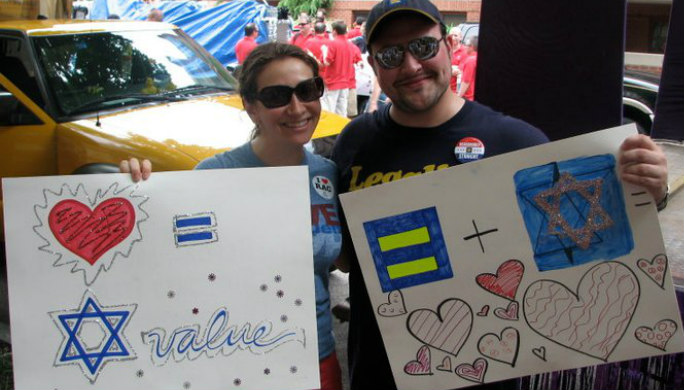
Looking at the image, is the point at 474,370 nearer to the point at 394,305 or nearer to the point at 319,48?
the point at 394,305

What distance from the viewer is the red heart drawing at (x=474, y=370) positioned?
5.75ft

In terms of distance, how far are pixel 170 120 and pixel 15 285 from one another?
3.07 m

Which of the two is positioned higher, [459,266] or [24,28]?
[24,28]

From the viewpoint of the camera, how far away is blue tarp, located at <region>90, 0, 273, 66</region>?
13.1m

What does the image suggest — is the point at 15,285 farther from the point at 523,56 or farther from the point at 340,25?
the point at 340,25

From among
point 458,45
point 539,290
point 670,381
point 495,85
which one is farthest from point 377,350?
point 458,45

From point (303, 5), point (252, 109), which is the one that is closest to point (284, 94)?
point (252, 109)

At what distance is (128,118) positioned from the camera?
4656 mm

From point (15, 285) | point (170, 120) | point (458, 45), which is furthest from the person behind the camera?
point (458, 45)

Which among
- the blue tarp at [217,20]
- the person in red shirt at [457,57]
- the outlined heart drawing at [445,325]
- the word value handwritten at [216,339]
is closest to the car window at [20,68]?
the word value handwritten at [216,339]

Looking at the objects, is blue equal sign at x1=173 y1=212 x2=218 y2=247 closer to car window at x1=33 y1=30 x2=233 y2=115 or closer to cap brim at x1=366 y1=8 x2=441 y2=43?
cap brim at x1=366 y1=8 x2=441 y2=43

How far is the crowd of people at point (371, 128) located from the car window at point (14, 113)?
10.6 ft

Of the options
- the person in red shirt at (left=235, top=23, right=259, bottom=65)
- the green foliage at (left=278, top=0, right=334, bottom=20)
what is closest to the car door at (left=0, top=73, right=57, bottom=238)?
the person in red shirt at (left=235, top=23, right=259, bottom=65)

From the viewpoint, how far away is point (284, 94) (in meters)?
1.87
